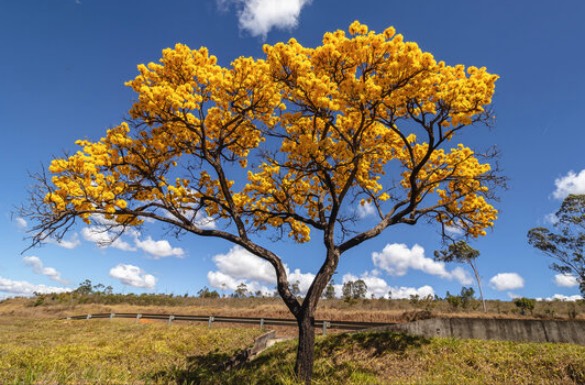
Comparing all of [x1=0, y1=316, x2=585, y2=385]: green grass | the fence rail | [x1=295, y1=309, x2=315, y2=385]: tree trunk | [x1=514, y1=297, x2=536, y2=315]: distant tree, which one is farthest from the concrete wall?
[x1=514, y1=297, x2=536, y2=315]: distant tree

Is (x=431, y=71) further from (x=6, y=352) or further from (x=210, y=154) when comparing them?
(x=6, y=352)

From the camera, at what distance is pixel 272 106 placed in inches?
410

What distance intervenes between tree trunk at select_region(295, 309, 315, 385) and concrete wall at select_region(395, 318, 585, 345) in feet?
21.6

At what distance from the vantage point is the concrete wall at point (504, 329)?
39.1 feet

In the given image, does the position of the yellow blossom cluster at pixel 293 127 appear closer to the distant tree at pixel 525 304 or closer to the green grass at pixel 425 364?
the green grass at pixel 425 364

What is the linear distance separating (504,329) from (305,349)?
9.04 meters

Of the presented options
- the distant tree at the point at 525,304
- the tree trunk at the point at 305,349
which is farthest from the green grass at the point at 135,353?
the distant tree at the point at 525,304

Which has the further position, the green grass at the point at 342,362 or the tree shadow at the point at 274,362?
the tree shadow at the point at 274,362

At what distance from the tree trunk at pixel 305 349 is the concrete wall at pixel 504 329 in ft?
21.6

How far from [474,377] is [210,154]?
10.3m

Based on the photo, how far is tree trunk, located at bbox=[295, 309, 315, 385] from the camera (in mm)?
8219

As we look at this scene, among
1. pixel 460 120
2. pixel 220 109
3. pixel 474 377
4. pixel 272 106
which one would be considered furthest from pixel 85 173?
pixel 474 377

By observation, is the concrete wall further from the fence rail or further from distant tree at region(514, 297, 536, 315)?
distant tree at region(514, 297, 536, 315)

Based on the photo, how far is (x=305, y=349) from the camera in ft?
27.9
